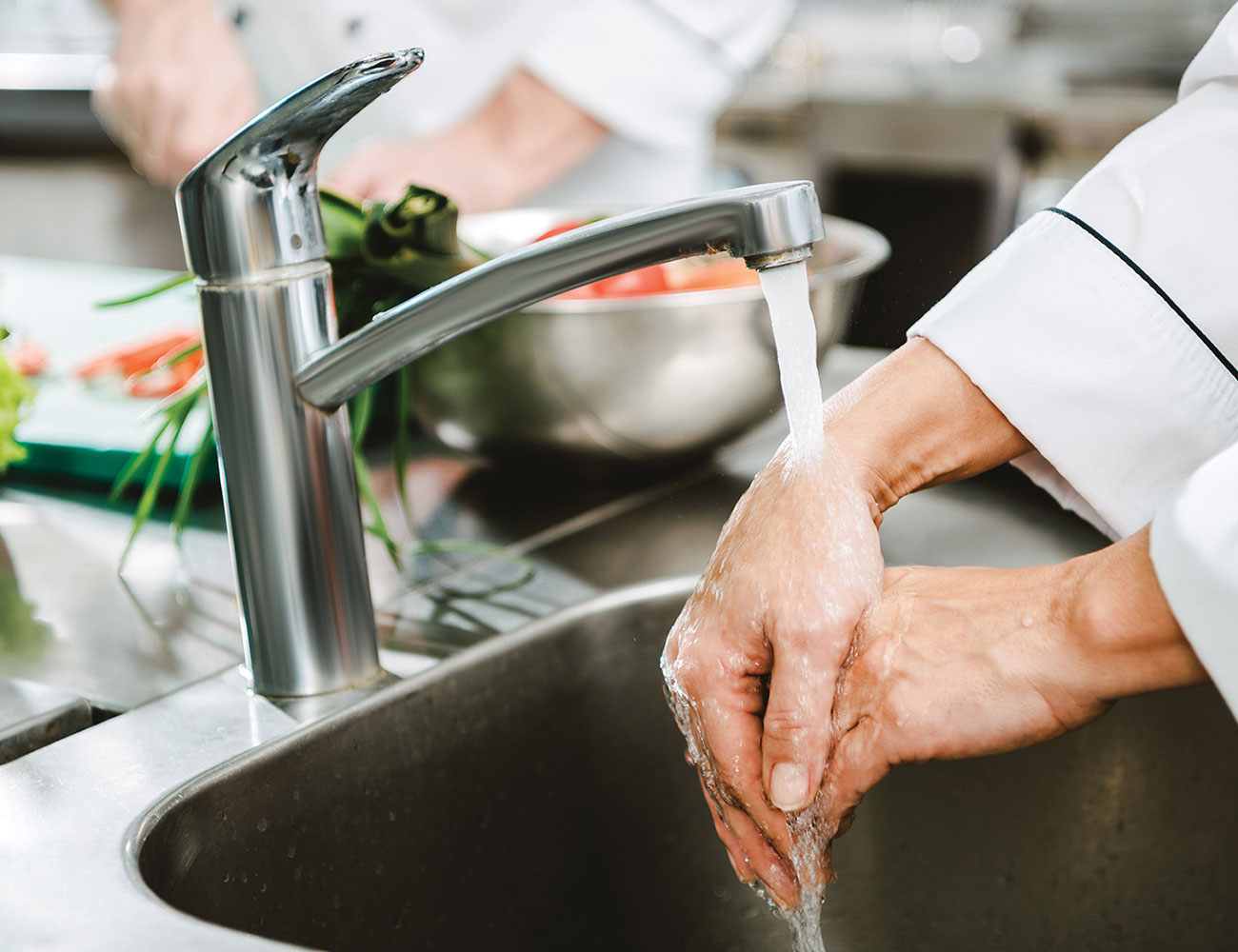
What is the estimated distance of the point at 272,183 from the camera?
0.49m

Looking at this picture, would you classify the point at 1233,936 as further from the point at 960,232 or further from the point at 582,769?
the point at 960,232

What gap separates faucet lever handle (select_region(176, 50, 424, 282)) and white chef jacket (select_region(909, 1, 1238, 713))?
0.87 ft

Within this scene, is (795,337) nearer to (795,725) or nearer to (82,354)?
(795,725)

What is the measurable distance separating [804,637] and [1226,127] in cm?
28

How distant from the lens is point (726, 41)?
1.34 meters

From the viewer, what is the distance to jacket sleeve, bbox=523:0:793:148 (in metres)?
1.29

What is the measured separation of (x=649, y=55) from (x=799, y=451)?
3.03 feet

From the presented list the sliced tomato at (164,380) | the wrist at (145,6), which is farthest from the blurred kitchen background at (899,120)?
the sliced tomato at (164,380)

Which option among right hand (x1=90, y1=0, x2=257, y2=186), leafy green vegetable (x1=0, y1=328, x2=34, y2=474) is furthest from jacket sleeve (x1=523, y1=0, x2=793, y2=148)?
leafy green vegetable (x1=0, y1=328, x2=34, y2=474)

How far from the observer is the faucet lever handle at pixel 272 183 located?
0.45m

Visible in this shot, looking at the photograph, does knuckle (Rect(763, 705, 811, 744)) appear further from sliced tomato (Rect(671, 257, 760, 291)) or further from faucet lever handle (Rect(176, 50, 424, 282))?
sliced tomato (Rect(671, 257, 760, 291))

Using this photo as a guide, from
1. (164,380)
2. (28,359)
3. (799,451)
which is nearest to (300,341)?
(799,451)

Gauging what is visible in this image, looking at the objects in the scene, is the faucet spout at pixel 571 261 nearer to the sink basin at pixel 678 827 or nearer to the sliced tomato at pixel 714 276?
the sink basin at pixel 678 827

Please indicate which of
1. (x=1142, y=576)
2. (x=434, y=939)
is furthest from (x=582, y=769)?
(x=1142, y=576)
